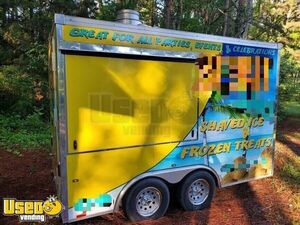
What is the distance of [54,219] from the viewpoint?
491 centimetres

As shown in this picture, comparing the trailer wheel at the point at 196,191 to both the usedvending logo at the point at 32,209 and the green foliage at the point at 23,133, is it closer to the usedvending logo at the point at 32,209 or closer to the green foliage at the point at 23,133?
the usedvending logo at the point at 32,209

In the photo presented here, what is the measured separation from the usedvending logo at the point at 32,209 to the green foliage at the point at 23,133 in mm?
3777

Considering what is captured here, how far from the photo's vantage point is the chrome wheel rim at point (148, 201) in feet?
16.5

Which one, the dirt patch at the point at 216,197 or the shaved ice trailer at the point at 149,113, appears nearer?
the shaved ice trailer at the point at 149,113

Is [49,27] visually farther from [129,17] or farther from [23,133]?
[129,17]

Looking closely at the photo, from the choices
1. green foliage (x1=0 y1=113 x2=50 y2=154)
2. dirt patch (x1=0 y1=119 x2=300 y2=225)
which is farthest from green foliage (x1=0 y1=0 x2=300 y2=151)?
dirt patch (x1=0 y1=119 x2=300 y2=225)

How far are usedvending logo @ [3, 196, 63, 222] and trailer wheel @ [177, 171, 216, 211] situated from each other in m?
1.99

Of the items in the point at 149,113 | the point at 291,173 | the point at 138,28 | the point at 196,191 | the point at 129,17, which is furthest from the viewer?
the point at 291,173

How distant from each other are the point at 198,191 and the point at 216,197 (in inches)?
34.0

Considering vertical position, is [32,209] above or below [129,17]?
below

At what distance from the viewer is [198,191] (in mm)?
5699

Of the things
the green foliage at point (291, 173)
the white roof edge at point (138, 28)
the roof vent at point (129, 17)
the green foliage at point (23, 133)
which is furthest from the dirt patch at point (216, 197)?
the roof vent at point (129, 17)

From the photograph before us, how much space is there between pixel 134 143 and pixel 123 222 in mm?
1273

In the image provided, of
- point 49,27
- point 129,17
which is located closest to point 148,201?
point 129,17
